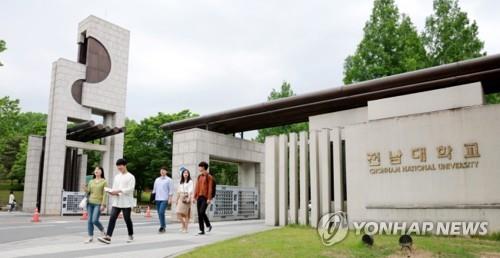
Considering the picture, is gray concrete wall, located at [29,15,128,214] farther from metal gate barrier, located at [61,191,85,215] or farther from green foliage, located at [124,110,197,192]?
green foliage, located at [124,110,197,192]

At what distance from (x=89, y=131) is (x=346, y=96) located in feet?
58.4

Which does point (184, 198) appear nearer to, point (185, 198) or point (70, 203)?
point (185, 198)

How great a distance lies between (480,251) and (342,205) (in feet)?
17.6

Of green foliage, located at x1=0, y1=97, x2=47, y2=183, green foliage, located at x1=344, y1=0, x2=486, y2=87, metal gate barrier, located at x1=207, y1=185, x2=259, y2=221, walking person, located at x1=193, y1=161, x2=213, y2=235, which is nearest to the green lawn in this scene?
walking person, located at x1=193, y1=161, x2=213, y2=235

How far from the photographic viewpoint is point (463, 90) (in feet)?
37.7

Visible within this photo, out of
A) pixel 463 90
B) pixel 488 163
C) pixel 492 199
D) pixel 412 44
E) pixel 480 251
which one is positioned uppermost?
pixel 412 44

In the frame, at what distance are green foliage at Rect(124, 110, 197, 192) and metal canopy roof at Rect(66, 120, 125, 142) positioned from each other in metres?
14.5

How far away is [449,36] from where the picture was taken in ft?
87.6

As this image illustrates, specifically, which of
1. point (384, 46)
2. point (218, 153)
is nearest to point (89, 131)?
point (218, 153)

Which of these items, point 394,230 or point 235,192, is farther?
point 235,192

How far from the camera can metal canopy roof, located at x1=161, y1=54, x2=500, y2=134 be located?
12031 mm

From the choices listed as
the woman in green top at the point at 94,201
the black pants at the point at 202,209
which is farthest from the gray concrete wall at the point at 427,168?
the woman in green top at the point at 94,201

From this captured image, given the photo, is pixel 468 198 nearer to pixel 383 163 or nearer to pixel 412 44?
pixel 383 163

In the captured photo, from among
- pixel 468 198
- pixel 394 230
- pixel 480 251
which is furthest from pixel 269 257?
pixel 468 198
